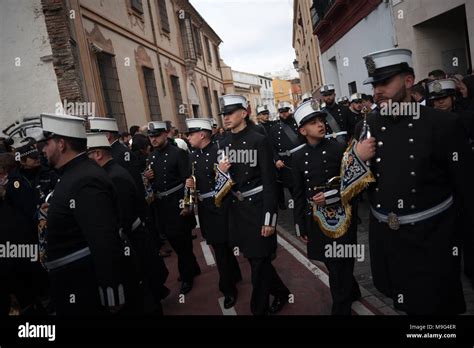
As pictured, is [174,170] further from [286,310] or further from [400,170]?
[400,170]

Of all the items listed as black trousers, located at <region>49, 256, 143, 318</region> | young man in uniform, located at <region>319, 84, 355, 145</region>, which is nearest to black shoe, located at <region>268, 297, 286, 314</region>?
black trousers, located at <region>49, 256, 143, 318</region>

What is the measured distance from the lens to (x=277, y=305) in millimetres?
4152

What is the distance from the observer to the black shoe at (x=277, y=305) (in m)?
4.09

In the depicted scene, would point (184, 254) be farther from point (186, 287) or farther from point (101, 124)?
point (101, 124)

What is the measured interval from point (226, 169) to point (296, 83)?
86.1 m

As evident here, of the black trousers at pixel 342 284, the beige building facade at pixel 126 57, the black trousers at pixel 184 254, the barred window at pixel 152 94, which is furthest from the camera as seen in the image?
the barred window at pixel 152 94

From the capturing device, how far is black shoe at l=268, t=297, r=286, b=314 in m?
4.09

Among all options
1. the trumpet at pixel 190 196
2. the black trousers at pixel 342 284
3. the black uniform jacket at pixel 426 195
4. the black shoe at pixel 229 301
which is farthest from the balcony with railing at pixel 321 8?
the black uniform jacket at pixel 426 195

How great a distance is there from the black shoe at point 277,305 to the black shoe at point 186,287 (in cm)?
151

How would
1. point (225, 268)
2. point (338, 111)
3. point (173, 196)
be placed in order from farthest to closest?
point (338, 111) → point (173, 196) → point (225, 268)

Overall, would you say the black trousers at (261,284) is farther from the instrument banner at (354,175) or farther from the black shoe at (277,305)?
the instrument banner at (354,175)

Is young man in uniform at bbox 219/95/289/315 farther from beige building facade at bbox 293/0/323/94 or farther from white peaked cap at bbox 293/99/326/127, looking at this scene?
beige building facade at bbox 293/0/323/94

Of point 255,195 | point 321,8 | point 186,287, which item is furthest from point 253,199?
point 321,8

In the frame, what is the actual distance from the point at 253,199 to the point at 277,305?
3.99 feet
